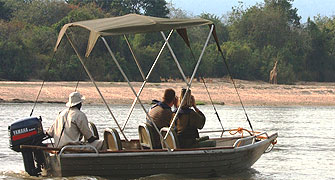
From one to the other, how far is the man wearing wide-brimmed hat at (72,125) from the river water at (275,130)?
0.58 meters

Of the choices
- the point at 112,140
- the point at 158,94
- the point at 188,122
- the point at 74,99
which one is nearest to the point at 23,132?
the point at 74,99

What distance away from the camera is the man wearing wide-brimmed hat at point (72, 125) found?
973cm

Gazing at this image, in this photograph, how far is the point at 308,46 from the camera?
4941 cm

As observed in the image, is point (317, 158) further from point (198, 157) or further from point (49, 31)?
point (49, 31)

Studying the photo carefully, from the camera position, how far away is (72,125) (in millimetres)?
9758

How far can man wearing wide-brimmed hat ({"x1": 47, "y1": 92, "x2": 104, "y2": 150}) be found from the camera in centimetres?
973

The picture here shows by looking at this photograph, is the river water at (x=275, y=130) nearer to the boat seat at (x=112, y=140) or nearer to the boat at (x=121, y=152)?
the boat at (x=121, y=152)

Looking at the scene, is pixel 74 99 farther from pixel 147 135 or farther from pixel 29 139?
A: pixel 147 135

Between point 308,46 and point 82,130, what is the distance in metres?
41.2

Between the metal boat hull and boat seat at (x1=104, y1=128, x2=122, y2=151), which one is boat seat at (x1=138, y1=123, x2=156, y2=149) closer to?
the metal boat hull

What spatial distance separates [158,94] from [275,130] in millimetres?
10130

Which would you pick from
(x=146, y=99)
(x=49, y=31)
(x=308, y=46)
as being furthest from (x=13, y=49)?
(x=308, y=46)

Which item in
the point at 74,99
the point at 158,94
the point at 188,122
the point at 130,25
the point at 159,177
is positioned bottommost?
the point at 158,94

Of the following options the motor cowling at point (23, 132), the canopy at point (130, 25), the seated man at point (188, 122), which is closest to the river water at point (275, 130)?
the seated man at point (188, 122)
